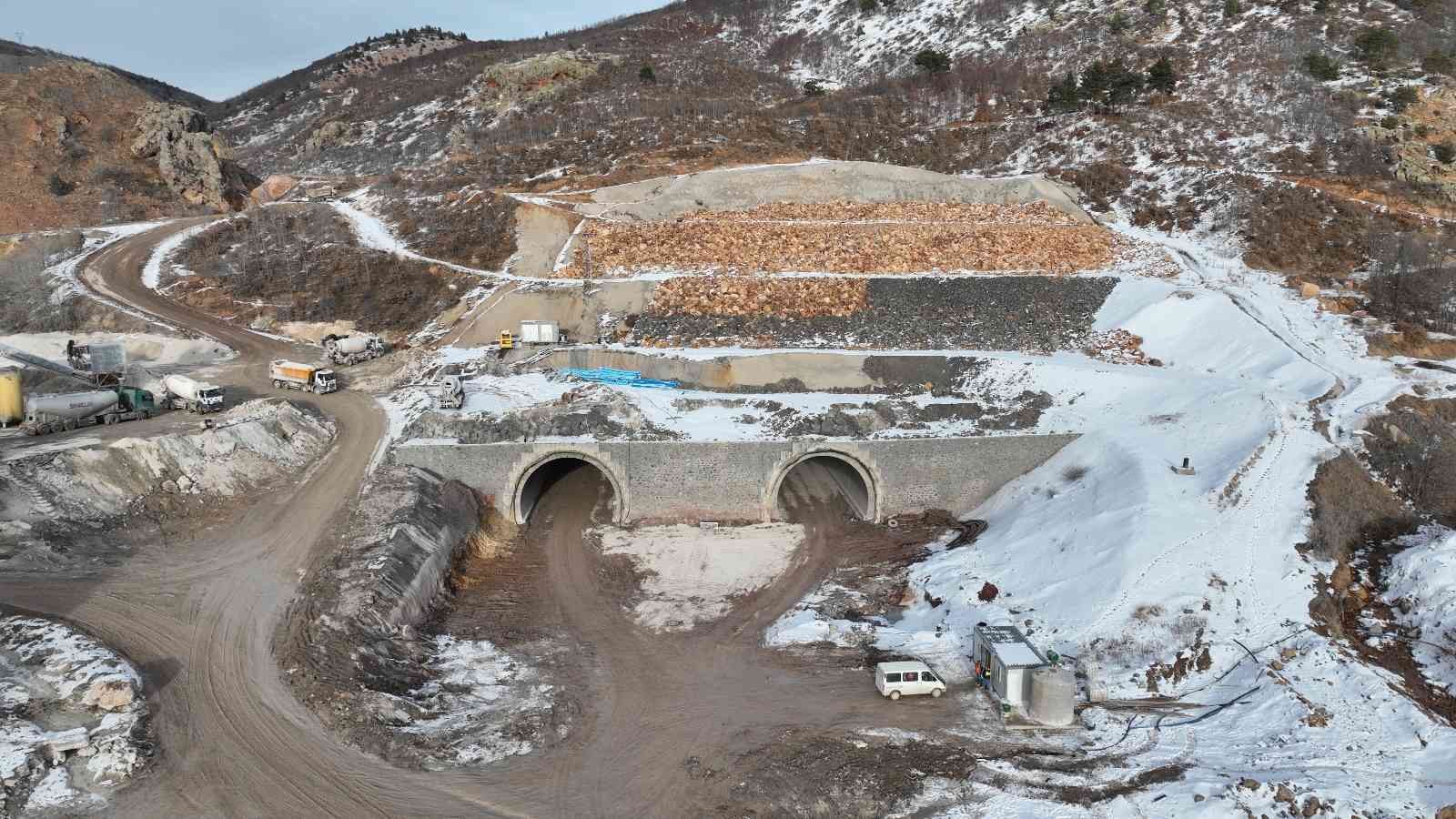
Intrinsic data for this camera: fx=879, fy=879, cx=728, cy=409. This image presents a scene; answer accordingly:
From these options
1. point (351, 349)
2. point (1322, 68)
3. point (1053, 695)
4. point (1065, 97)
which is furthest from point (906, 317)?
point (1322, 68)

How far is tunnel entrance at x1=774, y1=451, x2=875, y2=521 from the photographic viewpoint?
3238 centimetres

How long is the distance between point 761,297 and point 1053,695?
88.5ft

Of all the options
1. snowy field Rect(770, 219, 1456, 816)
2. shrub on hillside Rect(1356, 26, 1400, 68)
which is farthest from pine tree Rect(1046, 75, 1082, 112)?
snowy field Rect(770, 219, 1456, 816)

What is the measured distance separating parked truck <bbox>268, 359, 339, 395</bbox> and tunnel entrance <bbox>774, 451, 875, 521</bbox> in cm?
1966

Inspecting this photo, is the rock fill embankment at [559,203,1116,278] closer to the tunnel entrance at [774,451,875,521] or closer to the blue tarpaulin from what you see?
the blue tarpaulin

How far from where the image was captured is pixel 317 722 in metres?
18.8

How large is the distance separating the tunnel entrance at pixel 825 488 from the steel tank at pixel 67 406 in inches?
980

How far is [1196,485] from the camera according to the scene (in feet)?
87.0

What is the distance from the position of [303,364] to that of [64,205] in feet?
106

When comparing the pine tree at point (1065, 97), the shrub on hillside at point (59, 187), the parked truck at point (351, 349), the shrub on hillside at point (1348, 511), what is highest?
the pine tree at point (1065, 97)

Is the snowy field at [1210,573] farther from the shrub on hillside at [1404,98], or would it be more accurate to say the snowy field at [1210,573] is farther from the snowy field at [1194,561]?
the shrub on hillside at [1404,98]

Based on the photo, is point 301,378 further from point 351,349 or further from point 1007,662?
point 1007,662

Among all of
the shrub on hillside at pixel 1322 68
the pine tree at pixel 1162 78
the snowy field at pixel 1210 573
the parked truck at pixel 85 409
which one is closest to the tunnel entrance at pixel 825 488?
the snowy field at pixel 1210 573

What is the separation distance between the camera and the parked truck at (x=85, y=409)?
3034cm
